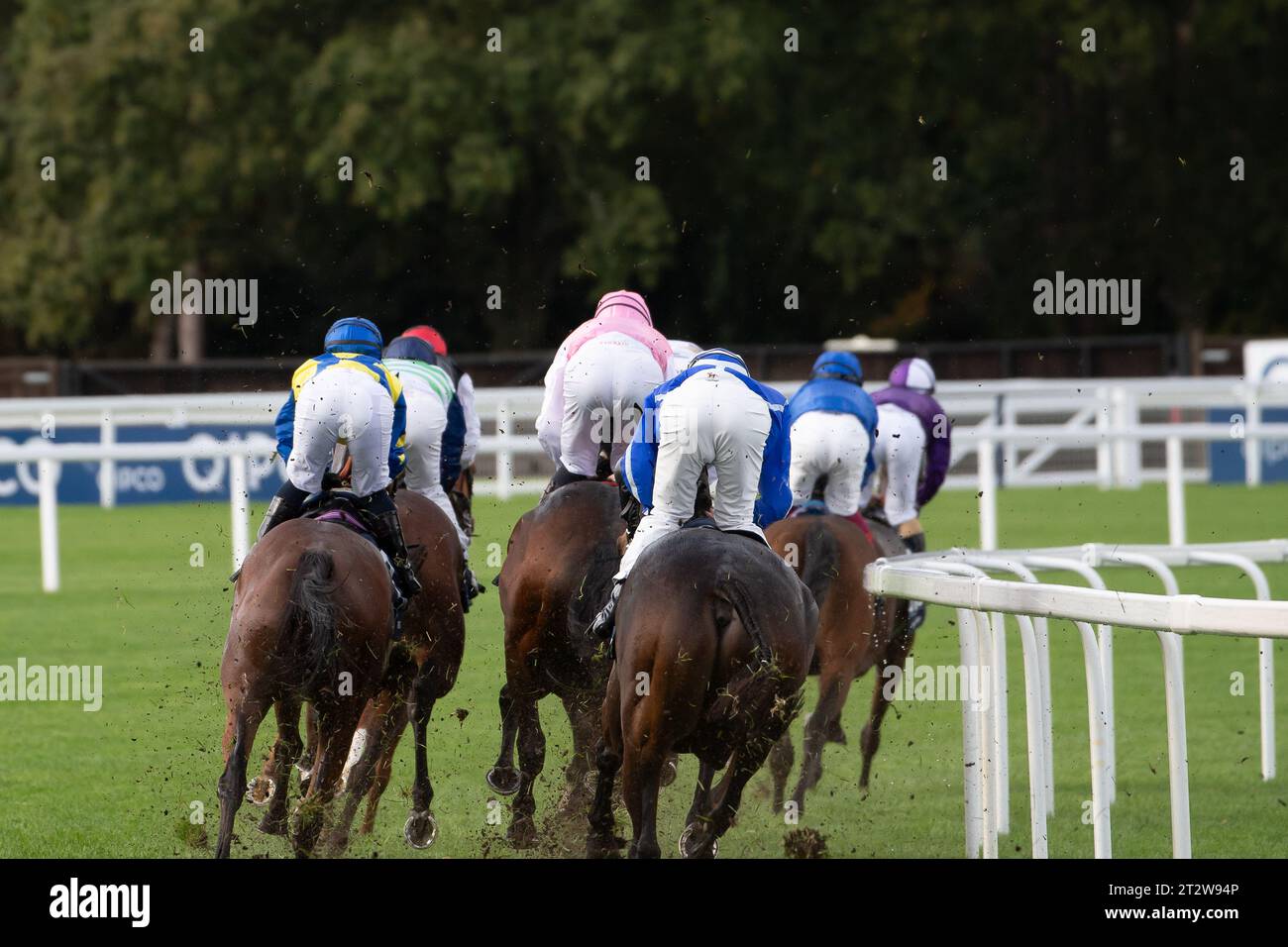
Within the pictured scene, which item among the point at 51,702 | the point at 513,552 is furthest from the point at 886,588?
the point at 51,702

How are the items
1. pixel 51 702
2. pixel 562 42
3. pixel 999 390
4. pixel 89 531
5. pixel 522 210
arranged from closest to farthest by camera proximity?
pixel 51 702 → pixel 89 531 → pixel 999 390 → pixel 562 42 → pixel 522 210

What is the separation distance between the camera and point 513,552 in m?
7.05

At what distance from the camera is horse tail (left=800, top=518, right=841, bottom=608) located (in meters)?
7.86

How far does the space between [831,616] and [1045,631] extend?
77.1 inches

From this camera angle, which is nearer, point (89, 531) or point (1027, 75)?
point (89, 531)

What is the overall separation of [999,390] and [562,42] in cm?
1057

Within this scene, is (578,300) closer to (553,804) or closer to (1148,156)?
(1148,156)

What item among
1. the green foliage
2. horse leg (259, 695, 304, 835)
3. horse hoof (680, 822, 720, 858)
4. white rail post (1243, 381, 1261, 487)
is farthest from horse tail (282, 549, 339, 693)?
the green foliage

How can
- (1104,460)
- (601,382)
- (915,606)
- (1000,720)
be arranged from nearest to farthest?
(1000,720)
(601,382)
(915,606)
(1104,460)

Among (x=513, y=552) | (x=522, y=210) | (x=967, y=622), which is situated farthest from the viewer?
(x=522, y=210)

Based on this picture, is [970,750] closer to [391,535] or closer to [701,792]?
[701,792]

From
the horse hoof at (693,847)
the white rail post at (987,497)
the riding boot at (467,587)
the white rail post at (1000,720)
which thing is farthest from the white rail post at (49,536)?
the horse hoof at (693,847)

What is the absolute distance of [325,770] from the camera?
638 centimetres

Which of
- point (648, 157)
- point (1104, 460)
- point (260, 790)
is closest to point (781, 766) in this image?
point (260, 790)
